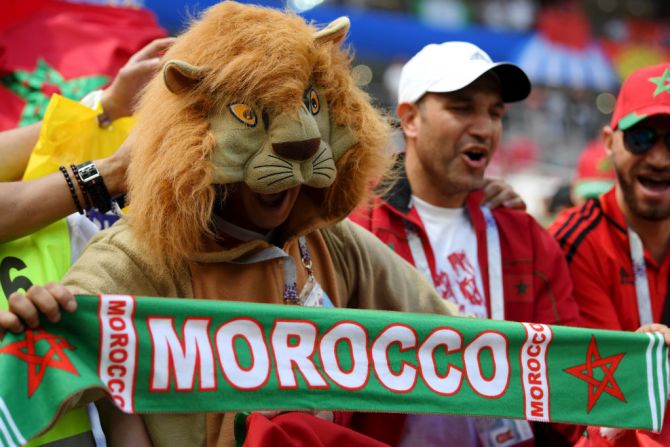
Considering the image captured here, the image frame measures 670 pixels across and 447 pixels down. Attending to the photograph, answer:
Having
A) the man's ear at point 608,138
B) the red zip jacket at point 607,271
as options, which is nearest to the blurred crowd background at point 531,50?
the man's ear at point 608,138

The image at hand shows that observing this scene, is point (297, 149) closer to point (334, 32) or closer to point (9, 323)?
point (334, 32)

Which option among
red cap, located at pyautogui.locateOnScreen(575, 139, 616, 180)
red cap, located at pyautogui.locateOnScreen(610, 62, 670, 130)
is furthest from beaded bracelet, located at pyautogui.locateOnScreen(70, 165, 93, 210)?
red cap, located at pyautogui.locateOnScreen(575, 139, 616, 180)

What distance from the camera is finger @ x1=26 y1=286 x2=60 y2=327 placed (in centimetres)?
199

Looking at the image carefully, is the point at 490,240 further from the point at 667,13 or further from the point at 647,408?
the point at 667,13

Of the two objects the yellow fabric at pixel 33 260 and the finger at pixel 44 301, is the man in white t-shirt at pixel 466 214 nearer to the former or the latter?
the yellow fabric at pixel 33 260

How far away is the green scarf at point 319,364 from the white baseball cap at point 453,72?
3.51 feet

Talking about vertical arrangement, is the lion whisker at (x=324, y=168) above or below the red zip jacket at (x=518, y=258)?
above

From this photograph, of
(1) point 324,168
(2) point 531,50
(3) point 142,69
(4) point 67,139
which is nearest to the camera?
(1) point 324,168

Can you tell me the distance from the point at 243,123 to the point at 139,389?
0.66 meters

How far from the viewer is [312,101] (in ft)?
7.73

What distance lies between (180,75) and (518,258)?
1484 mm

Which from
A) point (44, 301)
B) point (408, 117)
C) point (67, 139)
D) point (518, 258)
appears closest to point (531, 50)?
point (408, 117)

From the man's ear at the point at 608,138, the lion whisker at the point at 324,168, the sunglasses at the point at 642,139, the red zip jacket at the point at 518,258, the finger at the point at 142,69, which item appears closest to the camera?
the lion whisker at the point at 324,168

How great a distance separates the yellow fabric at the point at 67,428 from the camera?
7.16ft
